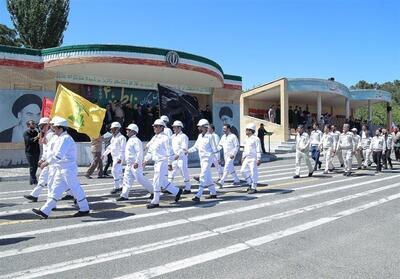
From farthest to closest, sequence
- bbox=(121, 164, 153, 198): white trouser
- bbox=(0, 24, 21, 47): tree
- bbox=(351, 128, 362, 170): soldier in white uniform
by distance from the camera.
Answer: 1. bbox=(0, 24, 21, 47): tree
2. bbox=(351, 128, 362, 170): soldier in white uniform
3. bbox=(121, 164, 153, 198): white trouser

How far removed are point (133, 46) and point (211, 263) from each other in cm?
1550

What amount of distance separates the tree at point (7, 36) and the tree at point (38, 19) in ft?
18.8

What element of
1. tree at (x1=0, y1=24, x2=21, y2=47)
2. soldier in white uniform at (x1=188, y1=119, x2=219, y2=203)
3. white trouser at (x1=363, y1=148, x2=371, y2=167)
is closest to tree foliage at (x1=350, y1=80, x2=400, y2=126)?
white trouser at (x1=363, y1=148, x2=371, y2=167)

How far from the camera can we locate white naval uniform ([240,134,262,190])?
11500 millimetres

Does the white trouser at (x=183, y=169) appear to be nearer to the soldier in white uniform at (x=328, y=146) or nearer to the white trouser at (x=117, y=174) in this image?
the white trouser at (x=117, y=174)

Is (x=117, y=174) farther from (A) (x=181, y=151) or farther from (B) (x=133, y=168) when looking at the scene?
(A) (x=181, y=151)

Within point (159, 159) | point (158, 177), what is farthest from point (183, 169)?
point (158, 177)

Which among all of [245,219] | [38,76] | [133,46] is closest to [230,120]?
[133,46]

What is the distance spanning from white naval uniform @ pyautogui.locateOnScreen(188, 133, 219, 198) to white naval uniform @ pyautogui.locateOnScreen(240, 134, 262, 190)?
3.50 ft

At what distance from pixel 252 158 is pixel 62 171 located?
523 centimetres

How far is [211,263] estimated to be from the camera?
5.58 meters

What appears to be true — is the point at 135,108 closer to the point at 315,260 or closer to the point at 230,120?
the point at 230,120

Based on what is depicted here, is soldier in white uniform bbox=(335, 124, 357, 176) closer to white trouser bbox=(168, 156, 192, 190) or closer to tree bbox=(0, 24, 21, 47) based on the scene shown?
white trouser bbox=(168, 156, 192, 190)

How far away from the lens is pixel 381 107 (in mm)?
64125
